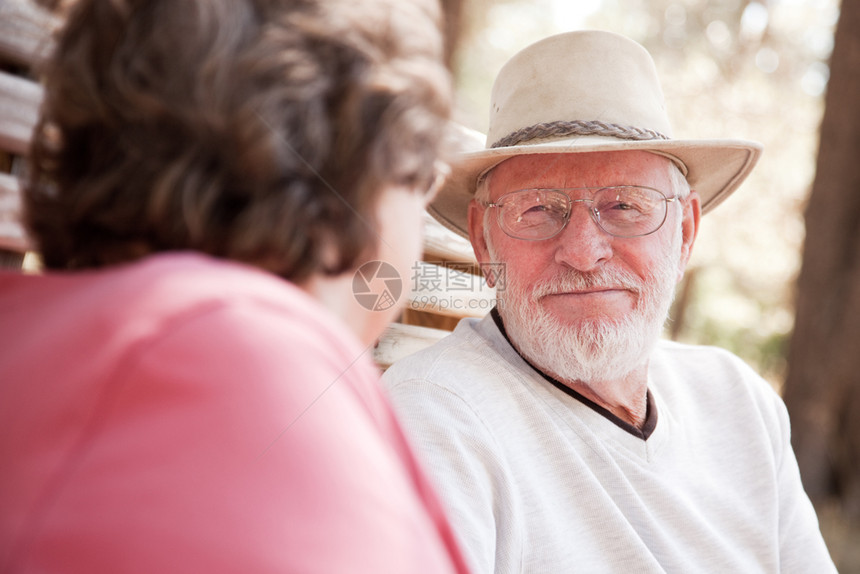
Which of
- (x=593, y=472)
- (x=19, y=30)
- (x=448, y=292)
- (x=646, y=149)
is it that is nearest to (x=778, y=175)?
(x=448, y=292)

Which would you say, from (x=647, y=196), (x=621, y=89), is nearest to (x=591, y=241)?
(x=647, y=196)

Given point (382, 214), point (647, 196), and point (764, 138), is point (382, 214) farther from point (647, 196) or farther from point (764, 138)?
point (764, 138)

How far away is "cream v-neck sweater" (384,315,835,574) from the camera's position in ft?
5.40

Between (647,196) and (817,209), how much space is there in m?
5.11

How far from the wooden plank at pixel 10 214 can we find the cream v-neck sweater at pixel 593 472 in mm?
857

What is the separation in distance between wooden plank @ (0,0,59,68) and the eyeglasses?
1273 mm

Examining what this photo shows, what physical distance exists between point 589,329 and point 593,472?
41 cm

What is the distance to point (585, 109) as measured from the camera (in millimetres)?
2129

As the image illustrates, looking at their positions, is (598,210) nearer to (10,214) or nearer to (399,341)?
(399,341)

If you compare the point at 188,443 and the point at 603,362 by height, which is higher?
the point at 188,443

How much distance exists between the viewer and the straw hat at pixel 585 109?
209 centimetres

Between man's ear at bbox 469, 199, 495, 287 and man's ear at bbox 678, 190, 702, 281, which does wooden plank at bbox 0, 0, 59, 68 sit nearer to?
man's ear at bbox 469, 199, 495, 287

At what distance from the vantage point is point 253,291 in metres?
0.70

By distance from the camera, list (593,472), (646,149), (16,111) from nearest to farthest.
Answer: (16,111), (593,472), (646,149)
